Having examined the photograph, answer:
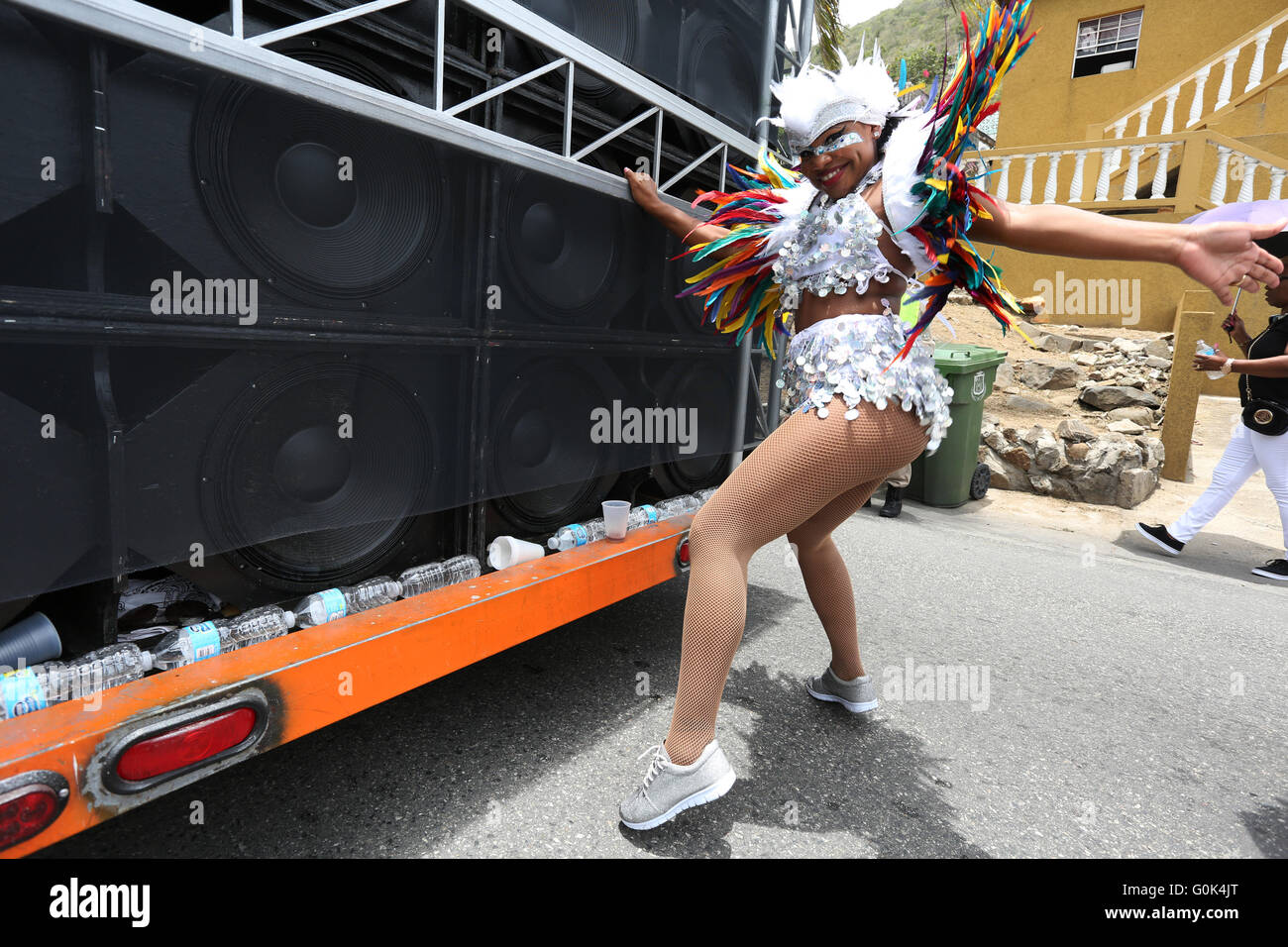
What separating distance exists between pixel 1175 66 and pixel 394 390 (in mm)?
16397

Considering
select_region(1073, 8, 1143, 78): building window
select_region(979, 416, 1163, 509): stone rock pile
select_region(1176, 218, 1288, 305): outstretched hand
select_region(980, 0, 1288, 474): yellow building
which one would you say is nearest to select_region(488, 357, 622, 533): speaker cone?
select_region(1176, 218, 1288, 305): outstretched hand

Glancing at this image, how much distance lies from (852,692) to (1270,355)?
421 centimetres

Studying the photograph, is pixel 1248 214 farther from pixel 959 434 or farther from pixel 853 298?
pixel 959 434

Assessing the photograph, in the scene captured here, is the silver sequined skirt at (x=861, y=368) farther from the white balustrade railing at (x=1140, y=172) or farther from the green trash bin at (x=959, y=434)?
the white balustrade railing at (x=1140, y=172)

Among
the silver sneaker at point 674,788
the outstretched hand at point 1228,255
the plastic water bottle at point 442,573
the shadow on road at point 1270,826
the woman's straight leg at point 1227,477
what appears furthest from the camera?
the woman's straight leg at point 1227,477

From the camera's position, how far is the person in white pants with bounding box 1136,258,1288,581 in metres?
4.60

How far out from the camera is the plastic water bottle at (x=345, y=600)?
1812 mm

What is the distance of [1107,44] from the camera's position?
13852 millimetres

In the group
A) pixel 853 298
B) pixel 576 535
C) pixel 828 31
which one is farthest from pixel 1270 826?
pixel 828 31

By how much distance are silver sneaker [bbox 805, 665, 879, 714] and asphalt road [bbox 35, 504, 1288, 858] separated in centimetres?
5

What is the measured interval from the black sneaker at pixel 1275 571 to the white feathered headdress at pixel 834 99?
4.79 metres

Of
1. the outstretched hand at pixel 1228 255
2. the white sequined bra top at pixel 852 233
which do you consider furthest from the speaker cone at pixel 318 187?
the outstretched hand at pixel 1228 255

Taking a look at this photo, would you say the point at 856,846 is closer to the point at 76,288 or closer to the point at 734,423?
the point at 734,423
